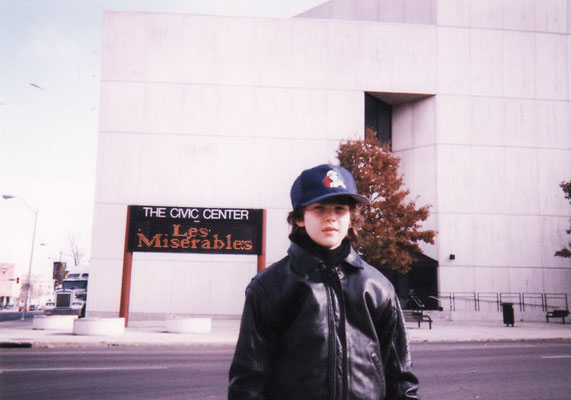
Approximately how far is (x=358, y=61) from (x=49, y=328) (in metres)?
21.5

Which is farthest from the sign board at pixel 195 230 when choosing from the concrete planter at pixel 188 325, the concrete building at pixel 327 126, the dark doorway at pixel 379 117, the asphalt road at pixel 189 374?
the dark doorway at pixel 379 117

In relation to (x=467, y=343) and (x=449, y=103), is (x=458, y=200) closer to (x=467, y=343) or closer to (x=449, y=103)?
(x=449, y=103)

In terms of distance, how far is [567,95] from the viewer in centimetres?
3288

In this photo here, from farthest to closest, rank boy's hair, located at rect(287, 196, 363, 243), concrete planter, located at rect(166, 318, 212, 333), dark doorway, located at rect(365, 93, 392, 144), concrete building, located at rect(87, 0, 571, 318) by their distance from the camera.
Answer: dark doorway, located at rect(365, 93, 392, 144) → concrete building, located at rect(87, 0, 571, 318) → concrete planter, located at rect(166, 318, 212, 333) → boy's hair, located at rect(287, 196, 363, 243)

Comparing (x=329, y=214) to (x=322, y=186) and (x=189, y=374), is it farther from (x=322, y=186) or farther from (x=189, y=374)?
(x=189, y=374)

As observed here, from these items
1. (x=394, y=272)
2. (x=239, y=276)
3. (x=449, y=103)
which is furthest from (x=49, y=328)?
(x=449, y=103)

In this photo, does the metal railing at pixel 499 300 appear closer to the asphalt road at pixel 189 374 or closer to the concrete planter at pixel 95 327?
the asphalt road at pixel 189 374

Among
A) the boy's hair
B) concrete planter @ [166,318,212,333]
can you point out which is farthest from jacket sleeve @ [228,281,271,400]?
concrete planter @ [166,318,212,333]

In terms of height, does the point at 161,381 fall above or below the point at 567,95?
below

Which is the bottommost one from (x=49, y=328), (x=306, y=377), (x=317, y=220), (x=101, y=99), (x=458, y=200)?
(x=49, y=328)

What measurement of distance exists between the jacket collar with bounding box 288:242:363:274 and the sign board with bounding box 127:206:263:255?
17310 mm

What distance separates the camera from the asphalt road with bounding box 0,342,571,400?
753cm

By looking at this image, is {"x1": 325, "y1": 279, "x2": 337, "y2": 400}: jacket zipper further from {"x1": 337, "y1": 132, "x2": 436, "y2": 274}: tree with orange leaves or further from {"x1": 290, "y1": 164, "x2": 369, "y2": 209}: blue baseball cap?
{"x1": 337, "y1": 132, "x2": 436, "y2": 274}: tree with orange leaves

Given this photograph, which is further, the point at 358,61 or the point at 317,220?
the point at 358,61
